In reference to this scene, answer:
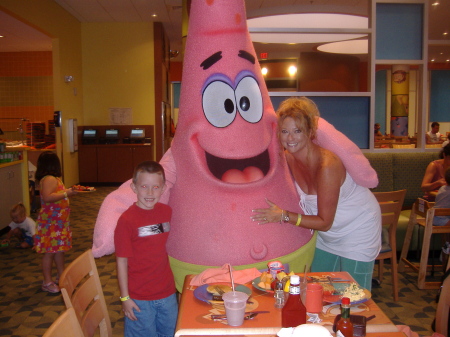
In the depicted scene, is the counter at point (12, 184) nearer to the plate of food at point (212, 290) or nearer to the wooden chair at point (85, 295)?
the wooden chair at point (85, 295)

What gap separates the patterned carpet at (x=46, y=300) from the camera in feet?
9.01

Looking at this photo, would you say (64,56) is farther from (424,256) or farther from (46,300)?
(424,256)

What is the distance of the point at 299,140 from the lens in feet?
5.97

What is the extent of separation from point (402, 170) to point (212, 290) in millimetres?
3455

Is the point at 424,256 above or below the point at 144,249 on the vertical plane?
below

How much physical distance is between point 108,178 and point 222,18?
7.47m

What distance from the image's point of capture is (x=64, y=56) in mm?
8023

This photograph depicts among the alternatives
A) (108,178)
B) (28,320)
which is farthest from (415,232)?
(108,178)

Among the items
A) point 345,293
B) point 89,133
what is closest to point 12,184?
point 89,133

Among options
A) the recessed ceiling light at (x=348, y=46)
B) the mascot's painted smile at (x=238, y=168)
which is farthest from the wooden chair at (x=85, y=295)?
the recessed ceiling light at (x=348, y=46)

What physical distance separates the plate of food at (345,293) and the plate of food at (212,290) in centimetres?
28

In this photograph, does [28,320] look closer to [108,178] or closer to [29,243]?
[29,243]

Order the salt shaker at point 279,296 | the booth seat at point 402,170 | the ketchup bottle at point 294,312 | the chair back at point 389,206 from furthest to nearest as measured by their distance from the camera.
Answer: the booth seat at point 402,170, the chair back at point 389,206, the salt shaker at point 279,296, the ketchup bottle at point 294,312

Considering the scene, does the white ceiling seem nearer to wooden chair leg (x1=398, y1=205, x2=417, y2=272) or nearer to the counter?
the counter
